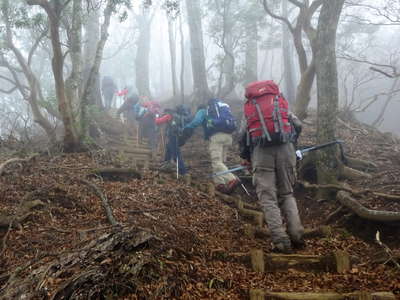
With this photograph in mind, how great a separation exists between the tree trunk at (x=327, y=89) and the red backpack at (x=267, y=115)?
113 inches

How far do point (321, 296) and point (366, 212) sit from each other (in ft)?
9.27

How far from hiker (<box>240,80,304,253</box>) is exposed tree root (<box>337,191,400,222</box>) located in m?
1.08

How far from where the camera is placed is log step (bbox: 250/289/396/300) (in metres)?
2.89

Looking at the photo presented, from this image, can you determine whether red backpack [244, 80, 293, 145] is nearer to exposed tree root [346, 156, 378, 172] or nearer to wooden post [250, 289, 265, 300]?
wooden post [250, 289, 265, 300]

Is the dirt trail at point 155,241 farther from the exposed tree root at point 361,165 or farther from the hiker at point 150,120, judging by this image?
the hiker at point 150,120

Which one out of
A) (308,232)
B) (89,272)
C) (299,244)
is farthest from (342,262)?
(89,272)

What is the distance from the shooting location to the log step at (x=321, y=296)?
2.89 metres

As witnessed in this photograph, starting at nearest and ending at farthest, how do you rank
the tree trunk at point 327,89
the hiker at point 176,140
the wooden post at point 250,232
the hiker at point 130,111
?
the wooden post at point 250,232 < the tree trunk at point 327,89 < the hiker at point 176,140 < the hiker at point 130,111

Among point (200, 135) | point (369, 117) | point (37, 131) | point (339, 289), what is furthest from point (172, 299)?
point (369, 117)

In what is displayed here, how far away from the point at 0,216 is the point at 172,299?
3.33 metres

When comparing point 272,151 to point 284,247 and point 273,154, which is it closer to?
point 273,154

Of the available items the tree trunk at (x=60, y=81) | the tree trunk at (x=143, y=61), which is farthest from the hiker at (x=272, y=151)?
the tree trunk at (x=143, y=61)

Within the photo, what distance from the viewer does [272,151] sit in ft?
17.6

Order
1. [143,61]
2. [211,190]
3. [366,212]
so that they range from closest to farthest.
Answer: [366,212] < [211,190] < [143,61]
